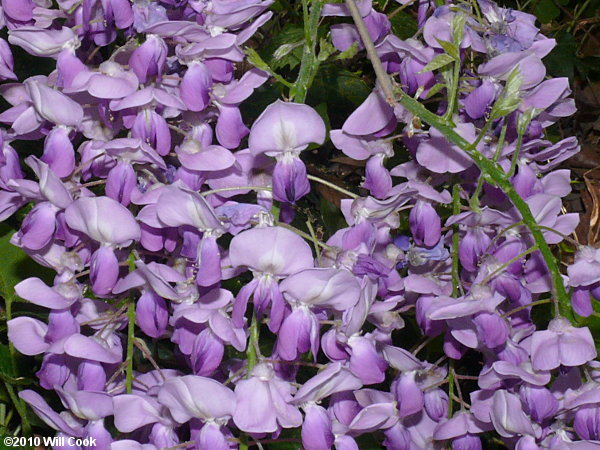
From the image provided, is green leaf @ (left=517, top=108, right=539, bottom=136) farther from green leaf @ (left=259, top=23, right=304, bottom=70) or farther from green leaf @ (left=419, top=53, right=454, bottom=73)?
green leaf @ (left=259, top=23, right=304, bottom=70)

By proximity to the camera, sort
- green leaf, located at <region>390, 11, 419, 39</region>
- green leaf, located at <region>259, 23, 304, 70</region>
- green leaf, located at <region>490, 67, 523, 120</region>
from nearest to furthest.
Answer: green leaf, located at <region>490, 67, 523, 120</region>, green leaf, located at <region>259, 23, 304, 70</region>, green leaf, located at <region>390, 11, 419, 39</region>

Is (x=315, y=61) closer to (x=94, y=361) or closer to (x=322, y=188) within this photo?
(x=94, y=361)

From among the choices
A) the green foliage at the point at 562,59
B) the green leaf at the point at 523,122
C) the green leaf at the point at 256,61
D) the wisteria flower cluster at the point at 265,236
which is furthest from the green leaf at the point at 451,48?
the green foliage at the point at 562,59

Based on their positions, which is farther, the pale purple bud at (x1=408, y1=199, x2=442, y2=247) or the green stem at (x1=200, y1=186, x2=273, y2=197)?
the pale purple bud at (x1=408, y1=199, x2=442, y2=247)

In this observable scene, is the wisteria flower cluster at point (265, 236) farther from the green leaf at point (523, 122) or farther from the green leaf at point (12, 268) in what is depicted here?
the green leaf at point (12, 268)

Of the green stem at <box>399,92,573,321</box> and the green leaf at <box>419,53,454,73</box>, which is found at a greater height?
the green leaf at <box>419,53,454,73</box>

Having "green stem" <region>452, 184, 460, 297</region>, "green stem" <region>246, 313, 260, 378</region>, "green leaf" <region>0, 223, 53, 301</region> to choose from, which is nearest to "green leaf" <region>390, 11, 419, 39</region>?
"green stem" <region>452, 184, 460, 297</region>

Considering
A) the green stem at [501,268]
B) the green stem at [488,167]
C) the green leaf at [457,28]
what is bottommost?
the green stem at [501,268]

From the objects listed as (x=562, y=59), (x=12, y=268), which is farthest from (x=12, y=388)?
(x=562, y=59)
